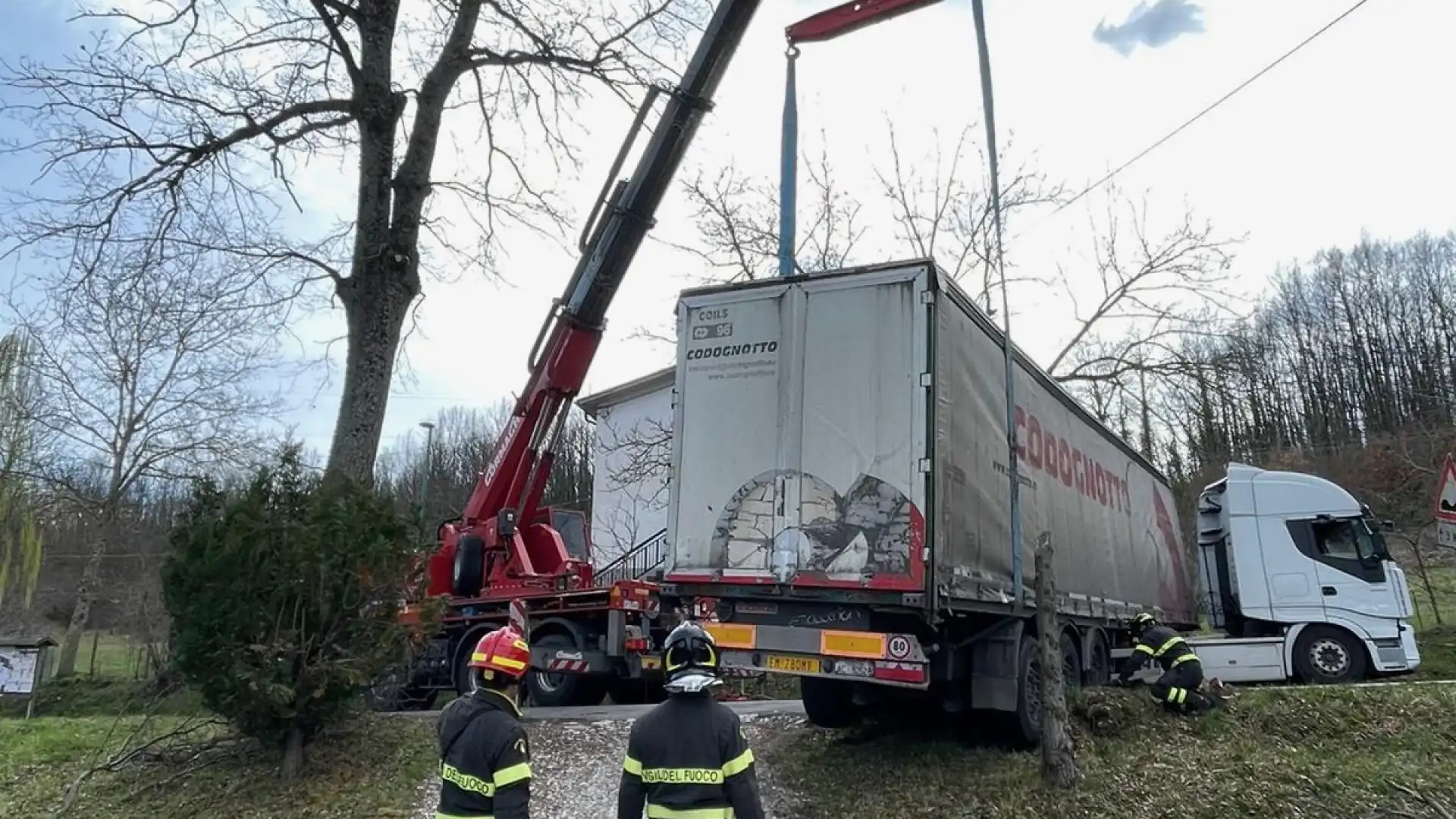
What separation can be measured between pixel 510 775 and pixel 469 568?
376 inches

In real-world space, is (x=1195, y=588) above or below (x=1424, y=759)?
above

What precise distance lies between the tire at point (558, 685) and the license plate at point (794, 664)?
5498 millimetres

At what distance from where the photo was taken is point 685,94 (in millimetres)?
12211

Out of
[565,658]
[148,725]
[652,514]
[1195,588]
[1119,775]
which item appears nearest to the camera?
[1119,775]

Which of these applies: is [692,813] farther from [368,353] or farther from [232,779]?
[368,353]

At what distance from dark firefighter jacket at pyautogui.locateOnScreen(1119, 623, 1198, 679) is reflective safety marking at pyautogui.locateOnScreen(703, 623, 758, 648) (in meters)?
4.45

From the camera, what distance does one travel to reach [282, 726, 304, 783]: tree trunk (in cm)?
795

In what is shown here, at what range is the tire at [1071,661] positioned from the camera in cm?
949

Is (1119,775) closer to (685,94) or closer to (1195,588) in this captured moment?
(685,94)

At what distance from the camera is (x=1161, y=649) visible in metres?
9.32

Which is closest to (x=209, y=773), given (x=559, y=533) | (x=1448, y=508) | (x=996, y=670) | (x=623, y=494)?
(x=559, y=533)

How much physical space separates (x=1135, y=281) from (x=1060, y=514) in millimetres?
15957

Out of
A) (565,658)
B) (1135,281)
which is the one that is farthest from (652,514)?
(565,658)

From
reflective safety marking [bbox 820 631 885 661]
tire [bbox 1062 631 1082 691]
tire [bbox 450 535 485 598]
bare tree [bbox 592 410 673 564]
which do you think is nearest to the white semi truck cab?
tire [bbox 1062 631 1082 691]
